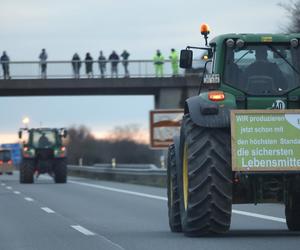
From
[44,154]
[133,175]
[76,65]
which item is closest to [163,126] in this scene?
[133,175]

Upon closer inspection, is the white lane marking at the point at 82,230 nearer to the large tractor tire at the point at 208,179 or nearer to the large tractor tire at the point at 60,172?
the large tractor tire at the point at 208,179

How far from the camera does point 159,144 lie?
40938mm

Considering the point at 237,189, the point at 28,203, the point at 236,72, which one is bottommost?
the point at 28,203

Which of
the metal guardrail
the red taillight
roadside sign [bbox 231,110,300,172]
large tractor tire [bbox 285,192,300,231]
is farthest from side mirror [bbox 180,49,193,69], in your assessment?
the metal guardrail

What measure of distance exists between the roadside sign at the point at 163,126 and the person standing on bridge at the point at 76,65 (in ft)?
34.3

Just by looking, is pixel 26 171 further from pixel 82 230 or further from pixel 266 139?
pixel 266 139

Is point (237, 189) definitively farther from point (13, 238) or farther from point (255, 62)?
point (13, 238)

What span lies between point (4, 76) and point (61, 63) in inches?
124

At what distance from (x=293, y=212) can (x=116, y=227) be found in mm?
3323

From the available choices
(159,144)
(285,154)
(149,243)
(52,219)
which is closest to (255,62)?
(285,154)

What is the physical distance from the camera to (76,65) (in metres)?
51.5

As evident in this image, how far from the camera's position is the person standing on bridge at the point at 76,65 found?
5102 cm

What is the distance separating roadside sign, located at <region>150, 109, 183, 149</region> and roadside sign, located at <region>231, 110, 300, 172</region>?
28816mm

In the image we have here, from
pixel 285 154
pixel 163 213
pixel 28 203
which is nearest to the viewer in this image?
pixel 285 154
